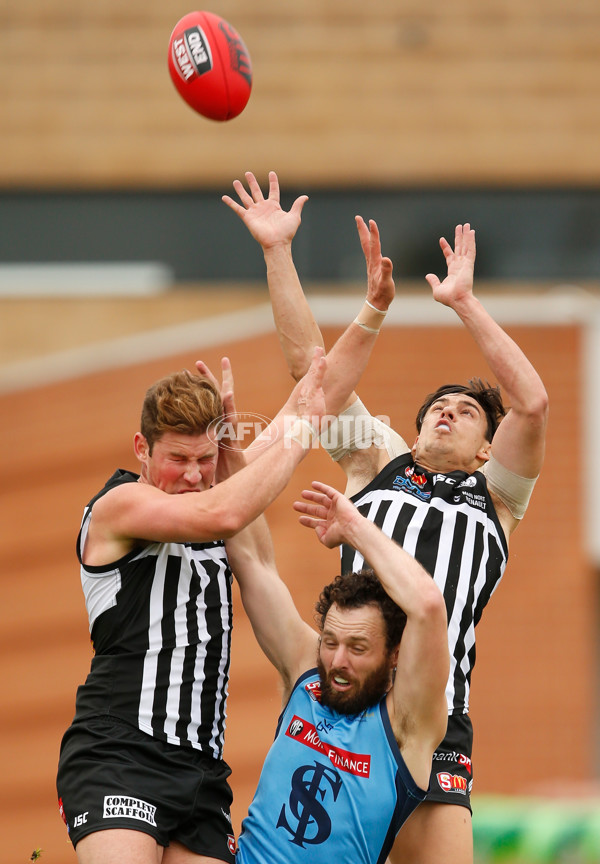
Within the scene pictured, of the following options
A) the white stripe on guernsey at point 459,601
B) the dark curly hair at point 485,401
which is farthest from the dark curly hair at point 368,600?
the dark curly hair at point 485,401

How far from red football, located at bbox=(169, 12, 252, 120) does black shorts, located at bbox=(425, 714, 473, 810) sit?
293cm

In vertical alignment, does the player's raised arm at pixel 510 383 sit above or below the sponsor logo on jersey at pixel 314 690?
above

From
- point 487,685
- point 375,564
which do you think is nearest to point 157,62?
point 487,685

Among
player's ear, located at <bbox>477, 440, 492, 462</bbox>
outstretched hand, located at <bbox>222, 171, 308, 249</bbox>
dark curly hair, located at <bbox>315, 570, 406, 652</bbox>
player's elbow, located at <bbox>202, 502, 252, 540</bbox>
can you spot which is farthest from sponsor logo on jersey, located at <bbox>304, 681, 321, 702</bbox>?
outstretched hand, located at <bbox>222, 171, 308, 249</bbox>

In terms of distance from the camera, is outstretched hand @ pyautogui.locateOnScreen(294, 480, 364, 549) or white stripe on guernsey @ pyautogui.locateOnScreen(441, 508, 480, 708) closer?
outstretched hand @ pyautogui.locateOnScreen(294, 480, 364, 549)

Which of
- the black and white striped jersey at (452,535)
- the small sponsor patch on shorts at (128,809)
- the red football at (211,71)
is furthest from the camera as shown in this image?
the red football at (211,71)

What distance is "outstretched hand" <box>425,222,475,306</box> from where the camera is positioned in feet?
15.6

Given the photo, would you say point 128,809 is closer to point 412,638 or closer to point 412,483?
point 412,638

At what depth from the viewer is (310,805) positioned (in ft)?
13.2

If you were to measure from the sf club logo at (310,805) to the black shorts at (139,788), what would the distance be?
0.25 meters

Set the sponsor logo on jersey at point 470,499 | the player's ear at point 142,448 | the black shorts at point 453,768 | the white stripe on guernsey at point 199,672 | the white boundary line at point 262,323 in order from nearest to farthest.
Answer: the white stripe on guernsey at point 199,672, the player's ear at point 142,448, the black shorts at point 453,768, the sponsor logo on jersey at point 470,499, the white boundary line at point 262,323

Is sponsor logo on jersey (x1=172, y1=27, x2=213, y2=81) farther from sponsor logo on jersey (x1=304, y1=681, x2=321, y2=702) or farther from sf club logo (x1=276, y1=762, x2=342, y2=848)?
sf club logo (x1=276, y1=762, x2=342, y2=848)

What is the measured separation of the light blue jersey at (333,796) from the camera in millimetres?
3984

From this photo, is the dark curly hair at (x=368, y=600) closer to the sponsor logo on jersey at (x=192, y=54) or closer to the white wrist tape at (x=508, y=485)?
the white wrist tape at (x=508, y=485)
